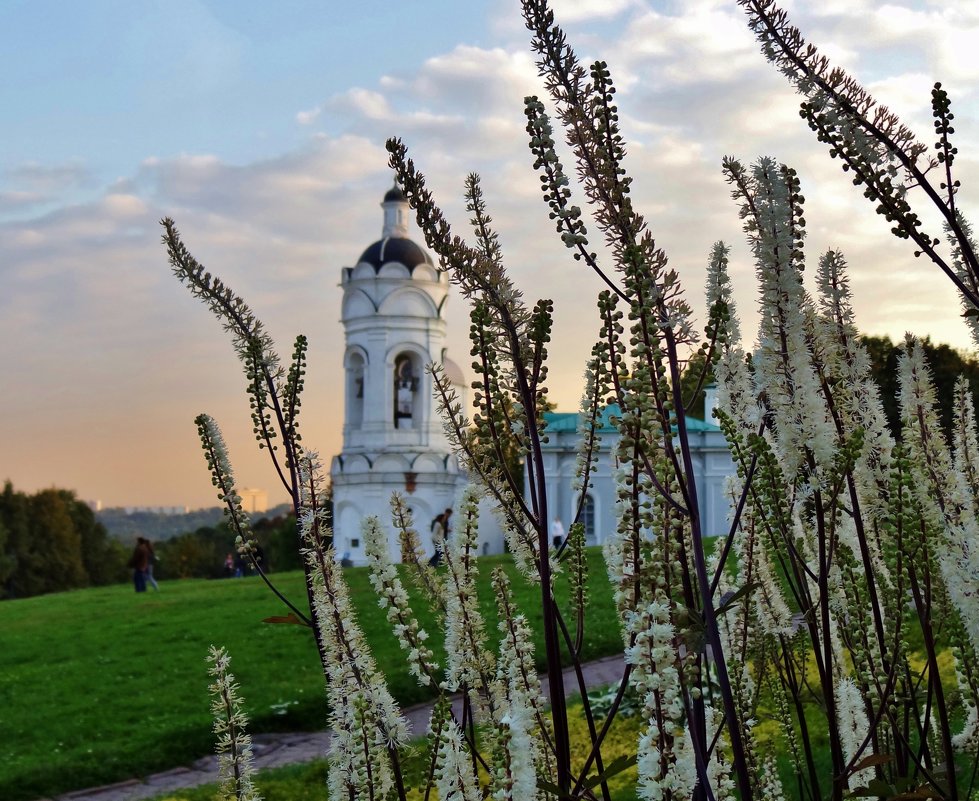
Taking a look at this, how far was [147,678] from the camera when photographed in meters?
18.2

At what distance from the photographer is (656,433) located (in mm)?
2119

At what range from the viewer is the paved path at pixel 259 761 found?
40.4 ft

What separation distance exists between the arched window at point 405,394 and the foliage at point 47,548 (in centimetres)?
2983

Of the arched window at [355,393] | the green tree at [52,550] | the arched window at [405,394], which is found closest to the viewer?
the arched window at [405,394]

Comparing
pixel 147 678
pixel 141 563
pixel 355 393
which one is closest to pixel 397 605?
pixel 147 678

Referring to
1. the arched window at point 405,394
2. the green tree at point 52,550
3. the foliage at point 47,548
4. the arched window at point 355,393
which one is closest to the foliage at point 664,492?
the arched window at point 405,394

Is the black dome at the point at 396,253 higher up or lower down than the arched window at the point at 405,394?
higher up

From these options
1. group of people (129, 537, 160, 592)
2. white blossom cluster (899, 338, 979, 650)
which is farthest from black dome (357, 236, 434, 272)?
white blossom cluster (899, 338, 979, 650)

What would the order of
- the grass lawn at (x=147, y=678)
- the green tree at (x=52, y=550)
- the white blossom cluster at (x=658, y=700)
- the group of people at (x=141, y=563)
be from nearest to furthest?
the white blossom cluster at (x=658, y=700) < the grass lawn at (x=147, y=678) < the group of people at (x=141, y=563) < the green tree at (x=52, y=550)

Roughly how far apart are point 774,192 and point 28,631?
25958 millimetres

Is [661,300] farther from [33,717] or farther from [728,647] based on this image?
[33,717]

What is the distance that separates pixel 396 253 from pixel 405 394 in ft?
20.6

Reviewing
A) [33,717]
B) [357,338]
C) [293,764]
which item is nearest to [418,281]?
[357,338]

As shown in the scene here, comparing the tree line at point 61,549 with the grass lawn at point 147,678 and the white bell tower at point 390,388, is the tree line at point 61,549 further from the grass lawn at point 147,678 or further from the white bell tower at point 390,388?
the grass lawn at point 147,678
